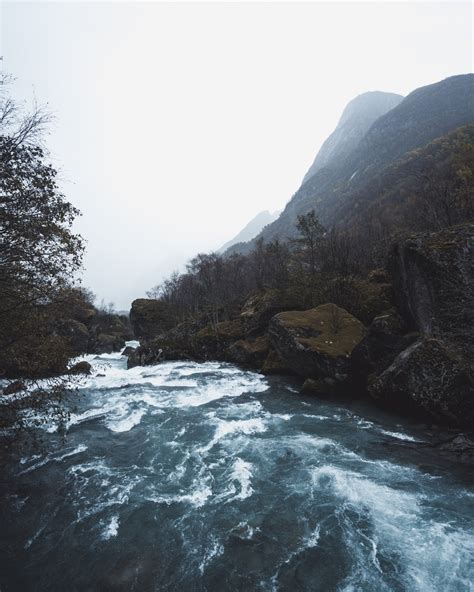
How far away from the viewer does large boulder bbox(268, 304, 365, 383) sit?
62.1 feet

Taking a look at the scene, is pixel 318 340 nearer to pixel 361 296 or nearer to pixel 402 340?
pixel 402 340

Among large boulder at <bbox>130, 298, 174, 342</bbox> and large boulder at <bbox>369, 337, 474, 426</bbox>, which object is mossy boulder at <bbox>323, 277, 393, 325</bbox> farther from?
large boulder at <bbox>130, 298, 174, 342</bbox>

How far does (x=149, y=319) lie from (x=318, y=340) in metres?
43.2

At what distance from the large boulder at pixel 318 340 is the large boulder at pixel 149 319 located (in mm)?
36816

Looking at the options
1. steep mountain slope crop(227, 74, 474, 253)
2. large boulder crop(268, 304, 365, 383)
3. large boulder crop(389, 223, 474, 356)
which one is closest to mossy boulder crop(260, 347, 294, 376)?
large boulder crop(268, 304, 365, 383)

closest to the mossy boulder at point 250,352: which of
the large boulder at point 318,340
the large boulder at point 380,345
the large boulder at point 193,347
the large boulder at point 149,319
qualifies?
the large boulder at point 193,347

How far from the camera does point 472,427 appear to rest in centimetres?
1239

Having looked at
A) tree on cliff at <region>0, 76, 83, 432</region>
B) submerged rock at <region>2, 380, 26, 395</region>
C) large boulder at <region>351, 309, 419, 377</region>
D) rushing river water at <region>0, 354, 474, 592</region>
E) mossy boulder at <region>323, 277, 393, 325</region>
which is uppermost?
tree on cliff at <region>0, 76, 83, 432</region>

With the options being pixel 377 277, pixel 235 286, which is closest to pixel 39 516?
pixel 377 277

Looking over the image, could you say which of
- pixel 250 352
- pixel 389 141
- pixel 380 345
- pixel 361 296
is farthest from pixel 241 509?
pixel 389 141

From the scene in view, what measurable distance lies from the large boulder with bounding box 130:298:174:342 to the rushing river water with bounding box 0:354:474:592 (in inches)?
1630

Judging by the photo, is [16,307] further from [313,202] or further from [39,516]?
[313,202]

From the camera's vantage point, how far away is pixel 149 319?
5791 centimetres

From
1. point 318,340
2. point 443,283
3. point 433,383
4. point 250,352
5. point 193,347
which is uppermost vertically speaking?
point 443,283
